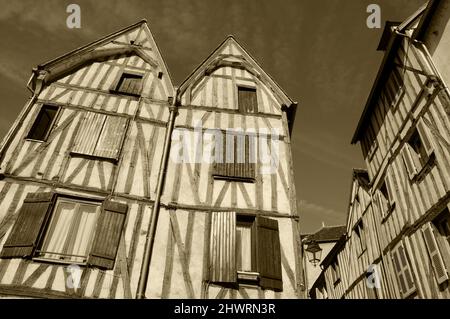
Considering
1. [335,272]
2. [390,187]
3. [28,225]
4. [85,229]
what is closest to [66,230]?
[85,229]

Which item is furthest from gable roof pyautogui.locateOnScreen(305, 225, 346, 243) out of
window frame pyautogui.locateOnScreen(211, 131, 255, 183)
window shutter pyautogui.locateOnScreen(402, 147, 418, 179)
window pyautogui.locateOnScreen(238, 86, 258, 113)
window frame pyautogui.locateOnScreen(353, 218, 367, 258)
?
window frame pyautogui.locateOnScreen(211, 131, 255, 183)

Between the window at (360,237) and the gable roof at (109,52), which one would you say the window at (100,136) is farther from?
the window at (360,237)

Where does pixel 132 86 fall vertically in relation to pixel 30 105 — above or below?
above

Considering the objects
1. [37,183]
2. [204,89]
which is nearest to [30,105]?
[37,183]

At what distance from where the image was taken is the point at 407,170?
30.3 feet

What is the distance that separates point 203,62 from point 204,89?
124 centimetres

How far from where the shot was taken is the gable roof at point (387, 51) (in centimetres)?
954

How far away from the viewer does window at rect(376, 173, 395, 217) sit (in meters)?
10.2

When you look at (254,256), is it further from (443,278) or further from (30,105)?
(30,105)

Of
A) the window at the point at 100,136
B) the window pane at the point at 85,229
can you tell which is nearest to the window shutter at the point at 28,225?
the window pane at the point at 85,229

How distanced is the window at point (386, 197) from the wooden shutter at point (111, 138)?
855 cm

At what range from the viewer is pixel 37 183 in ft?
23.3

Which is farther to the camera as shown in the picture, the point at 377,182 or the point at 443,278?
the point at 377,182

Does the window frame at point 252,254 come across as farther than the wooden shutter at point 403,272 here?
No
